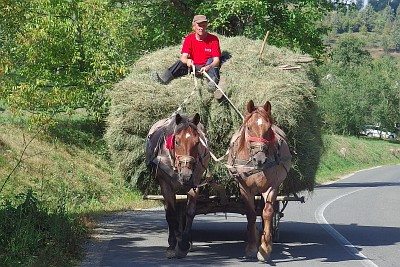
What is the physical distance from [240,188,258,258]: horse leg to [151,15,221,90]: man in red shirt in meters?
2.14

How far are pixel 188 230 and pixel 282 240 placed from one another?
308 cm

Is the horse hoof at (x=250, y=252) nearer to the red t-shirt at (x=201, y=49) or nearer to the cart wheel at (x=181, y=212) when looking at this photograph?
the cart wheel at (x=181, y=212)

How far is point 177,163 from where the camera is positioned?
10.5 meters

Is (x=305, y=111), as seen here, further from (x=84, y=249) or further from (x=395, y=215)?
(x=395, y=215)

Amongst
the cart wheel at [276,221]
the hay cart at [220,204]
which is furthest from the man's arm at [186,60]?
the cart wheel at [276,221]

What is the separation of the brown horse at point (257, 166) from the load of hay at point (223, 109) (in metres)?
0.48

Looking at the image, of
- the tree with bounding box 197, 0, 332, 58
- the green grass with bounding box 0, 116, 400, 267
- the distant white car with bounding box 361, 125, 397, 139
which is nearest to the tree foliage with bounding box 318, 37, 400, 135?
the distant white car with bounding box 361, 125, 397, 139

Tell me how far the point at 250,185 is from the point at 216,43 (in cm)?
264

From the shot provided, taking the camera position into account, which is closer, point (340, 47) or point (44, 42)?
point (44, 42)

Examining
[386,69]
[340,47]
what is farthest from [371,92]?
[340,47]

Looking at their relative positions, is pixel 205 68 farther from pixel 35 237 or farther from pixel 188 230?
pixel 35 237

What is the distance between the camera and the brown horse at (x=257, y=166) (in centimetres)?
1059

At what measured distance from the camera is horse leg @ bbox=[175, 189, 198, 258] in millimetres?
10891

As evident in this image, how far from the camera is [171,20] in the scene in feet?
88.1
